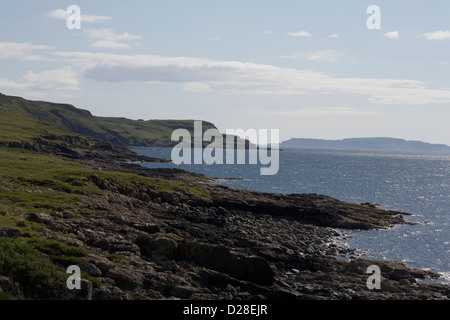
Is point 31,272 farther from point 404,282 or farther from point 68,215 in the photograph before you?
point 404,282

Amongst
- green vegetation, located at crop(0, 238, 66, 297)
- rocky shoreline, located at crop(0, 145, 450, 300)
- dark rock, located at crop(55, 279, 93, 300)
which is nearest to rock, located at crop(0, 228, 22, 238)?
rocky shoreline, located at crop(0, 145, 450, 300)

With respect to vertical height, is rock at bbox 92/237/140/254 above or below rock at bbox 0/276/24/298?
below

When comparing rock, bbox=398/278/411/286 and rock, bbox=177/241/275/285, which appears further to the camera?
rock, bbox=398/278/411/286

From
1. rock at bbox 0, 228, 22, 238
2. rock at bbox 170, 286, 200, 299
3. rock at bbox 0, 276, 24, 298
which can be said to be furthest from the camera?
rock at bbox 0, 228, 22, 238

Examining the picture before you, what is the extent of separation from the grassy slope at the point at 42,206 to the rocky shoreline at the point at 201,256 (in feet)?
3.69

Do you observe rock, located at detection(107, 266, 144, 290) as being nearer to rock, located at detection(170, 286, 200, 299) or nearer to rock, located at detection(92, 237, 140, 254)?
rock, located at detection(170, 286, 200, 299)

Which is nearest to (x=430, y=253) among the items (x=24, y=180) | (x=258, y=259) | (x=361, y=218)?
(x=361, y=218)

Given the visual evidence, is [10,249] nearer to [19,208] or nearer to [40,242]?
[40,242]

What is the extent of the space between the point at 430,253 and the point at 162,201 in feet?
136

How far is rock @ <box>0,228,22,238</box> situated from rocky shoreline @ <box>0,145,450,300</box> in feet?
0.24

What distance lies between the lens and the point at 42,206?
54875 mm

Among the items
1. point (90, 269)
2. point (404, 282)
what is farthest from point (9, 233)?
point (404, 282)

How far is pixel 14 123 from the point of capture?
174 metres

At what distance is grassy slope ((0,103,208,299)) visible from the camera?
31.2 metres
